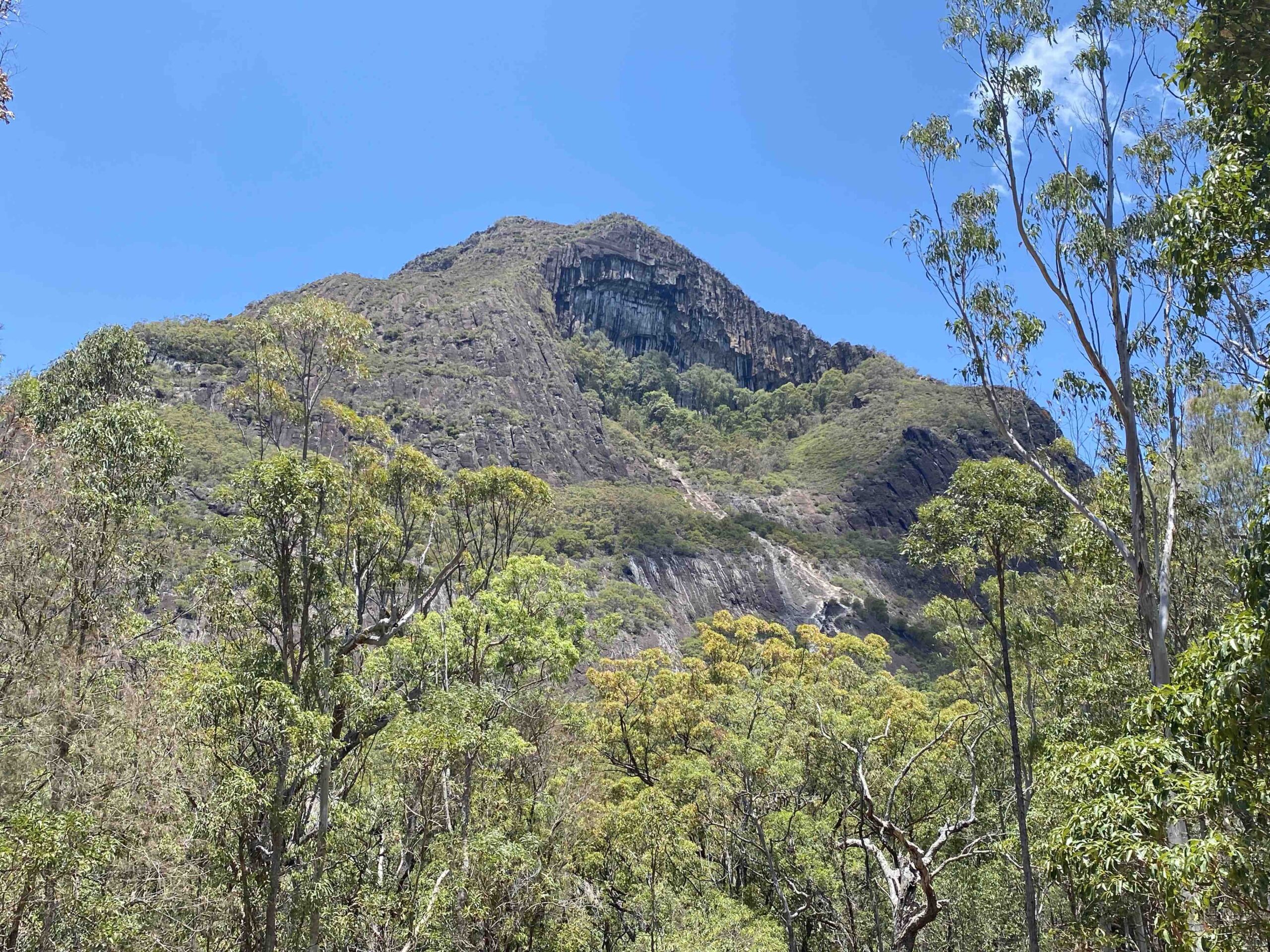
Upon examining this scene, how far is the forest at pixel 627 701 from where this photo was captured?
702cm

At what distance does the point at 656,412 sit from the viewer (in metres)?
141

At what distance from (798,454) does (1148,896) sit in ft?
434

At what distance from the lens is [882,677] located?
2475cm

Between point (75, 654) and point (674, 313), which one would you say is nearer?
point (75, 654)

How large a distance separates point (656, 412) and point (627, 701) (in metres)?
118

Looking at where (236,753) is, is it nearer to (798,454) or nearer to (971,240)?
(971,240)

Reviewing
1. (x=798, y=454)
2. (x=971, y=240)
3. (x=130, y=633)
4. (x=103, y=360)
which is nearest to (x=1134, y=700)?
(x=971, y=240)

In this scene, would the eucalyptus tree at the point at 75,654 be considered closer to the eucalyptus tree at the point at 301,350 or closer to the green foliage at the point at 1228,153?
the eucalyptus tree at the point at 301,350

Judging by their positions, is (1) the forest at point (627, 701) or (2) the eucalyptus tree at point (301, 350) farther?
(2) the eucalyptus tree at point (301, 350)

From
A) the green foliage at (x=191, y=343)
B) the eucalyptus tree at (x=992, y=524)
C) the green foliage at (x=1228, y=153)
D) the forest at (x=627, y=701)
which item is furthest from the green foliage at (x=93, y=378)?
the green foliage at (x=191, y=343)

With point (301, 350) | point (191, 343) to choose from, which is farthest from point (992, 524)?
point (191, 343)

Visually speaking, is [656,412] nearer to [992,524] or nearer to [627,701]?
[627,701]

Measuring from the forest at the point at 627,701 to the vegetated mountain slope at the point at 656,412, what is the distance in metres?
4.51

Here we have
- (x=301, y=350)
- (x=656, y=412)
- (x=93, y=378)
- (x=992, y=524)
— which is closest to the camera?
(x=992, y=524)
